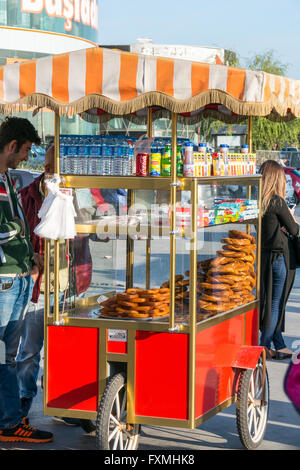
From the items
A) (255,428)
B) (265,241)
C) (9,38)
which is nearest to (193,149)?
(255,428)

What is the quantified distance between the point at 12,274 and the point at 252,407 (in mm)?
1795

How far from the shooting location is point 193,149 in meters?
4.78

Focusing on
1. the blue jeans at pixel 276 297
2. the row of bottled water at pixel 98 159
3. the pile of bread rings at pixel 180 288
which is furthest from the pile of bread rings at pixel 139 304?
the blue jeans at pixel 276 297

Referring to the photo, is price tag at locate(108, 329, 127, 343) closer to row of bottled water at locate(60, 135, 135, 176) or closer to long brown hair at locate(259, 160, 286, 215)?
row of bottled water at locate(60, 135, 135, 176)

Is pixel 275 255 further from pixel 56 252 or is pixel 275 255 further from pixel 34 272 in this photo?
pixel 56 252

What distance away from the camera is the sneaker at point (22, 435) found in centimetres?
510

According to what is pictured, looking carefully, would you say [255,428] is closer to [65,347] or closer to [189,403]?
[189,403]

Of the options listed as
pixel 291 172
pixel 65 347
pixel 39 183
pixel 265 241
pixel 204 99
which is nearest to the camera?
pixel 204 99

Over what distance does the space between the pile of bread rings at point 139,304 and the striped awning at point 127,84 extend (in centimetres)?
116

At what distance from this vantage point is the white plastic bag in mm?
4551

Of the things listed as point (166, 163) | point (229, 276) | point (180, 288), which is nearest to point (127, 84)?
point (166, 163)

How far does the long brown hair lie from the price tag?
2838 mm

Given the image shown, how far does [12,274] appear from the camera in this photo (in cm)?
498
